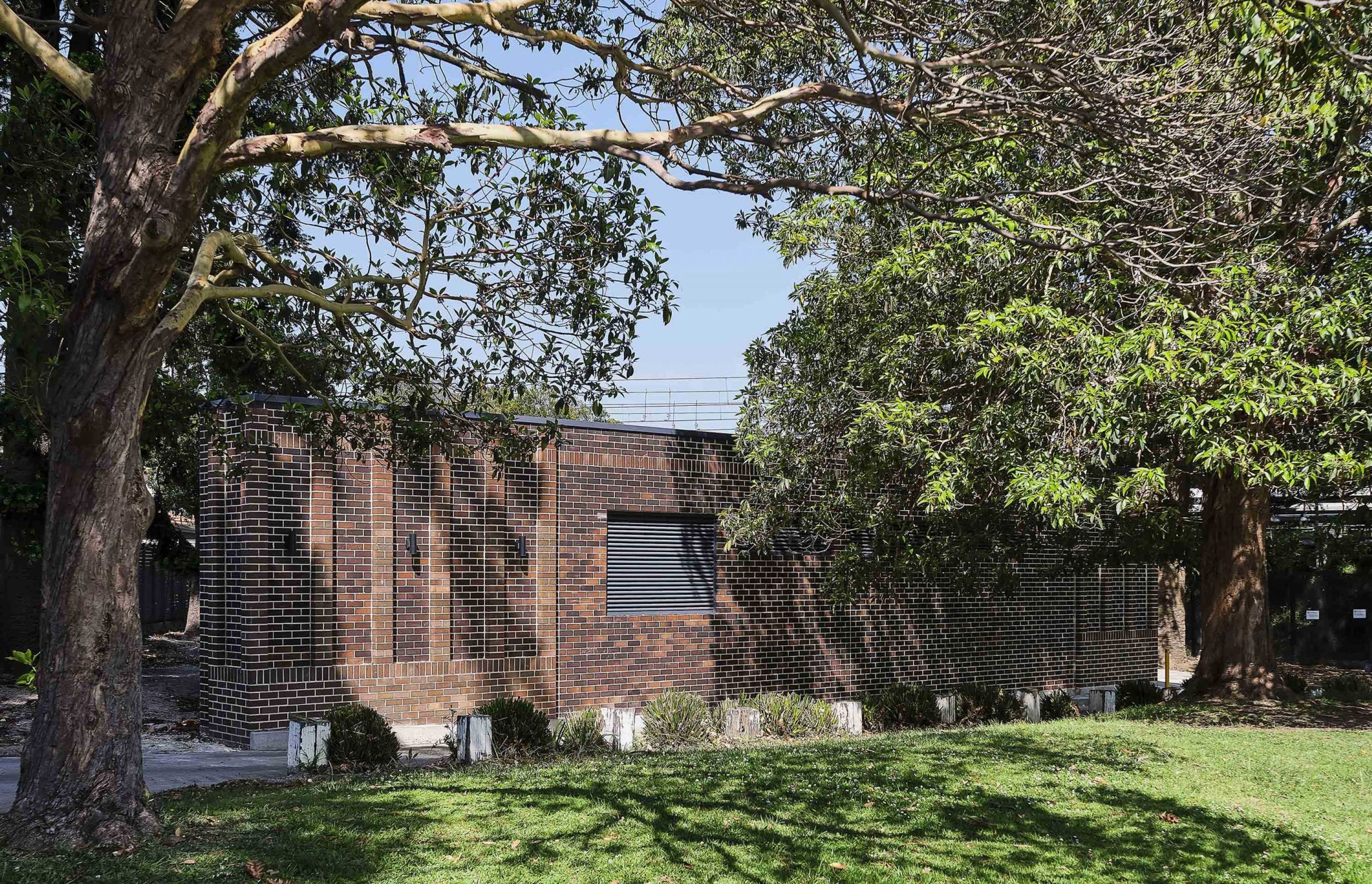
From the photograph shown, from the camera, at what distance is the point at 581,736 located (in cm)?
1358

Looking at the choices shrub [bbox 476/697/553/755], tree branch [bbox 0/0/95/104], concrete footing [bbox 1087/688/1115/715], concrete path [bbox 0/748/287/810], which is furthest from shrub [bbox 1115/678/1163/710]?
tree branch [bbox 0/0/95/104]

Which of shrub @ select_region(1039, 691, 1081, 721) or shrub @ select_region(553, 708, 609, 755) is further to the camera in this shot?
shrub @ select_region(1039, 691, 1081, 721)

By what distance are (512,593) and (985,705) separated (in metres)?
8.12

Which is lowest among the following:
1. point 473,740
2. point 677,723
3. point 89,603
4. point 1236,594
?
point 677,723

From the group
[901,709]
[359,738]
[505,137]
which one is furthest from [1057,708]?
[505,137]

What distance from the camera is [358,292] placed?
454 inches

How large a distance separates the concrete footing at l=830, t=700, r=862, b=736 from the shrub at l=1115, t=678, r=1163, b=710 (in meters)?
6.57

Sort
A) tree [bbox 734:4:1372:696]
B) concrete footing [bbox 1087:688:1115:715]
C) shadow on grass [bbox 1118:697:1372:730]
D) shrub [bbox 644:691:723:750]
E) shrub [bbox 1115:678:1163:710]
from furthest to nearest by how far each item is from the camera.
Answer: concrete footing [bbox 1087:688:1115:715] → shrub [bbox 1115:678:1163:710] → shadow on grass [bbox 1118:697:1372:730] → shrub [bbox 644:691:723:750] → tree [bbox 734:4:1372:696]

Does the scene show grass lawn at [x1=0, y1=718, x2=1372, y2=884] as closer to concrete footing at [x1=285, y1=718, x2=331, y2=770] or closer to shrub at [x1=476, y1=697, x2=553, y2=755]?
concrete footing at [x1=285, y1=718, x2=331, y2=770]

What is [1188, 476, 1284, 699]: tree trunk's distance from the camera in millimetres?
16484

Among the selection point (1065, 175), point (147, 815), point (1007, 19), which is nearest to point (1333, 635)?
point (1065, 175)

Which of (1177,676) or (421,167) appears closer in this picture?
(421,167)

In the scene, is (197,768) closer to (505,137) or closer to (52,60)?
(52,60)

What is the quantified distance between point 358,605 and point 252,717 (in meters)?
1.81
